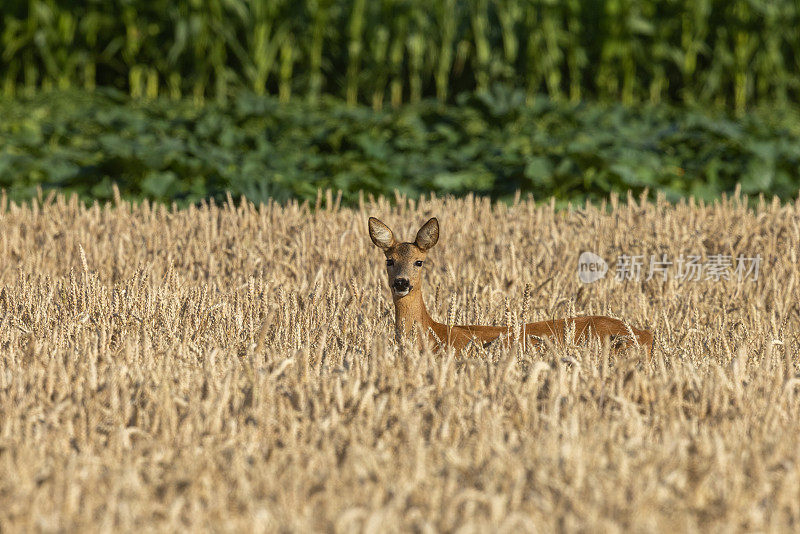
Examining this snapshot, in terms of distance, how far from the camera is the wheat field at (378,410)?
9.07ft

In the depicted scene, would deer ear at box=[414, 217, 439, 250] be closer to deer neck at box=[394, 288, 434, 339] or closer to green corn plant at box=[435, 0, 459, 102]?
deer neck at box=[394, 288, 434, 339]

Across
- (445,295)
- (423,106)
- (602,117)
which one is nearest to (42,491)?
(445,295)

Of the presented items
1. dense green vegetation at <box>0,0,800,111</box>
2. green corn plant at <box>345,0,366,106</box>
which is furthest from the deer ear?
green corn plant at <box>345,0,366,106</box>

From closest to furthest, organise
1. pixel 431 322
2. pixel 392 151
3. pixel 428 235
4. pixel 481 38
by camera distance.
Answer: pixel 428 235
pixel 431 322
pixel 392 151
pixel 481 38

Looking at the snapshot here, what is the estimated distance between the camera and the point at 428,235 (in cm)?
428

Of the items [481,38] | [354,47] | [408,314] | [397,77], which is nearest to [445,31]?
[481,38]

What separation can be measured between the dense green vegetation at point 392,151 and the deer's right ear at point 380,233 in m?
4.55

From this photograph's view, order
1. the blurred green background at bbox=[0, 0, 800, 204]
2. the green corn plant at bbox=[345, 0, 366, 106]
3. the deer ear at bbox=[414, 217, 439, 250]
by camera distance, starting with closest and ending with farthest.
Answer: the deer ear at bbox=[414, 217, 439, 250], the blurred green background at bbox=[0, 0, 800, 204], the green corn plant at bbox=[345, 0, 366, 106]

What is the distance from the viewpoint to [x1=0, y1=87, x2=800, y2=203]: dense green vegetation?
9.84m

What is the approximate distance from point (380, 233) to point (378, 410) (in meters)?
1.09

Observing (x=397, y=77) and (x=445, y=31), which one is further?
(x=397, y=77)

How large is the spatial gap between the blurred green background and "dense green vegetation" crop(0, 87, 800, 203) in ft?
0.15

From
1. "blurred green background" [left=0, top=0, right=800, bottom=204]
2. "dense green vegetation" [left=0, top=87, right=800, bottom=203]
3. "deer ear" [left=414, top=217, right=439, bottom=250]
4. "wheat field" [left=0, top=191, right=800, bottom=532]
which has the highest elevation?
"blurred green background" [left=0, top=0, right=800, bottom=204]
